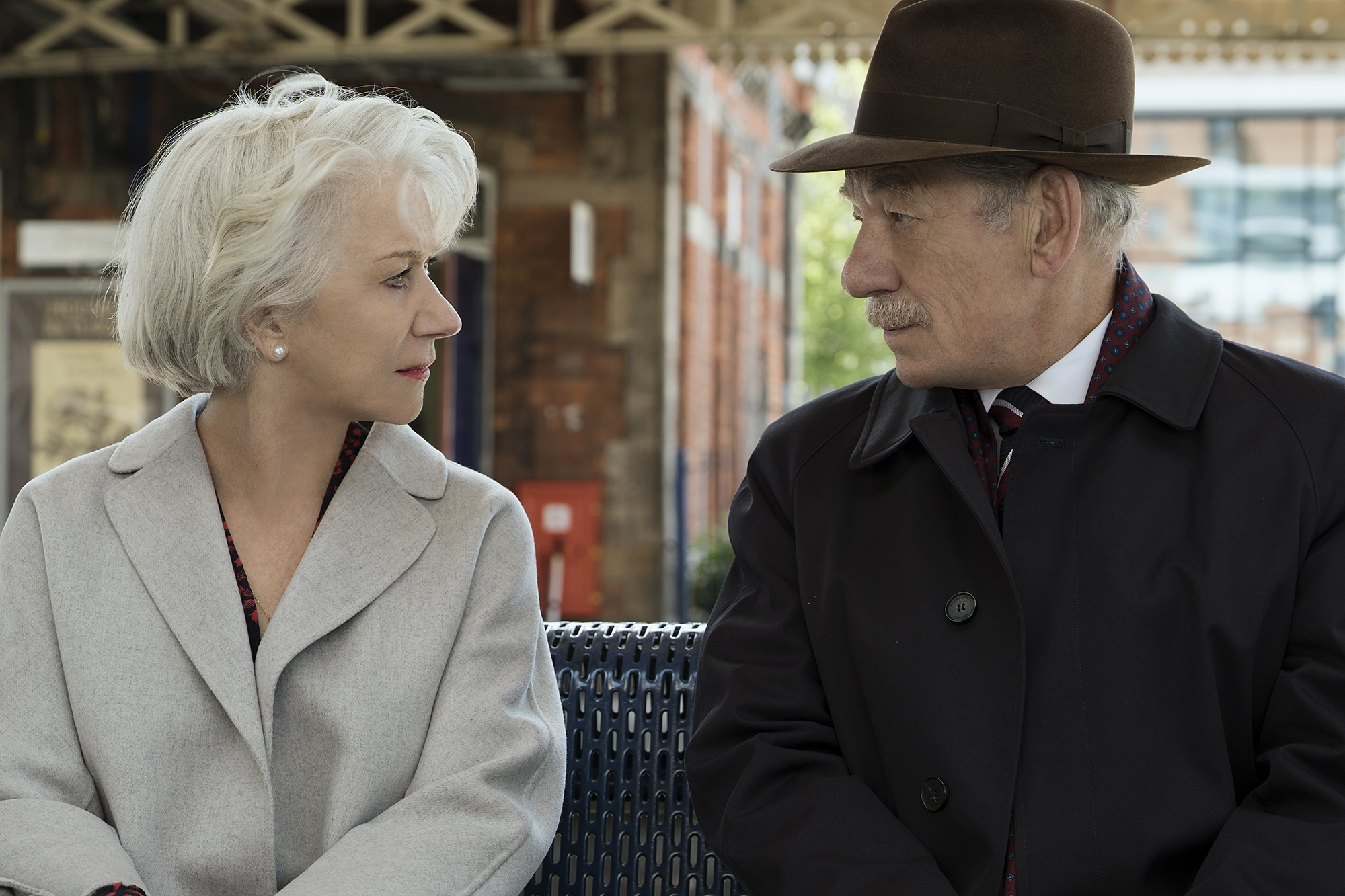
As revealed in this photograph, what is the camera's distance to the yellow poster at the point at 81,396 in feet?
26.7

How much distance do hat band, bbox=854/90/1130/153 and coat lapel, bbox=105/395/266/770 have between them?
1.21 meters

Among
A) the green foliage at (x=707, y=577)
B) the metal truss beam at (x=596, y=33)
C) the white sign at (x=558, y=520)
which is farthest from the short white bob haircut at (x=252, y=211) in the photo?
the green foliage at (x=707, y=577)

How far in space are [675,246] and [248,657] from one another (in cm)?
722

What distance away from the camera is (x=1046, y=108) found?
208cm

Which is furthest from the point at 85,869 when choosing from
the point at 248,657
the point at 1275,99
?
the point at 1275,99

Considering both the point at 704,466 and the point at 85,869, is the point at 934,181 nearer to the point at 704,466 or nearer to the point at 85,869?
the point at 85,869

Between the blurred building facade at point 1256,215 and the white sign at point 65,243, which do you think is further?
the blurred building facade at point 1256,215

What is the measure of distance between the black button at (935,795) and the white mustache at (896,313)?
0.66 meters

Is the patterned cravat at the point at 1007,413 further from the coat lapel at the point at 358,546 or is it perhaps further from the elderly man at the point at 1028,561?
the coat lapel at the point at 358,546

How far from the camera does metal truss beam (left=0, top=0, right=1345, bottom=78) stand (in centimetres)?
723

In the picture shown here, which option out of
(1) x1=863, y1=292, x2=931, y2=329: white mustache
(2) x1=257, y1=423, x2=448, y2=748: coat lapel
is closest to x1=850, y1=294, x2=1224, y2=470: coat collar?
(1) x1=863, y1=292, x2=931, y2=329: white mustache

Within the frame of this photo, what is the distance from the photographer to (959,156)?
82.4 inches

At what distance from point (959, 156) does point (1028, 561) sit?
596 mm

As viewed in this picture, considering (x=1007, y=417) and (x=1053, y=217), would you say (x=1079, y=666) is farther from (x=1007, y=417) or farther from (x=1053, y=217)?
(x=1053, y=217)
